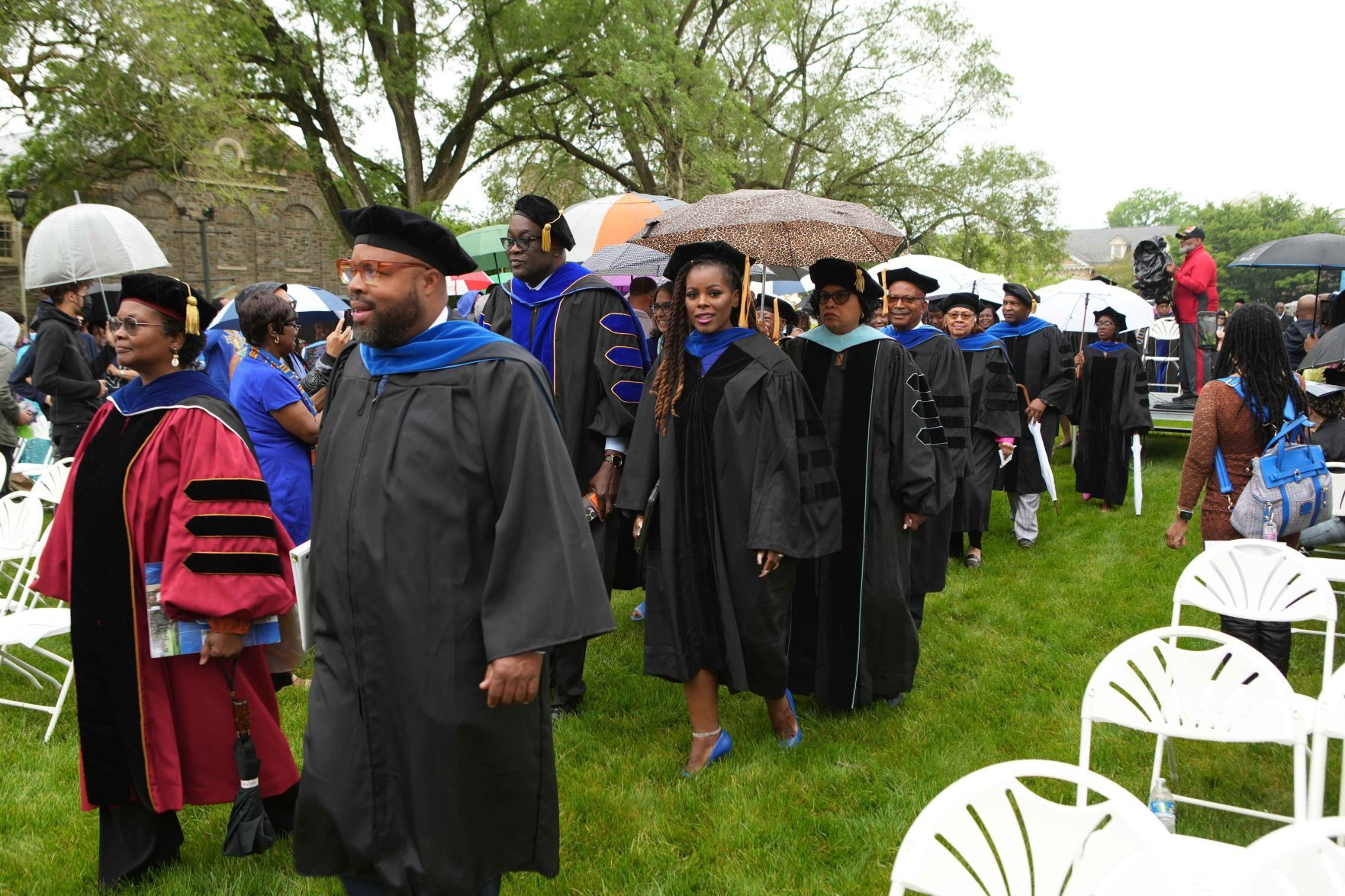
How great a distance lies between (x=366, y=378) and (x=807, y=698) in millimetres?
2886

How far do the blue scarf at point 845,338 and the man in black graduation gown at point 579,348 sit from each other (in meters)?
0.79

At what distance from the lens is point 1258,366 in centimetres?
398

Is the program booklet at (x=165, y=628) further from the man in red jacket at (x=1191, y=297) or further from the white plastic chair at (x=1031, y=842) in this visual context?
the man in red jacket at (x=1191, y=297)

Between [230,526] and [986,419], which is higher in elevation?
[230,526]

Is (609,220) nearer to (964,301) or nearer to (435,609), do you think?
(964,301)

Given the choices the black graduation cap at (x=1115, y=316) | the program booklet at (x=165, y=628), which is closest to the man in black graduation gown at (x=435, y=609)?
the program booklet at (x=165, y=628)

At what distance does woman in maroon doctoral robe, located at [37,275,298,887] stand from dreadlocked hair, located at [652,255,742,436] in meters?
1.47

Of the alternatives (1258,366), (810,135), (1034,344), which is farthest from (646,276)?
(810,135)

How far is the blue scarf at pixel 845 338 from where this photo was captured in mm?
4207

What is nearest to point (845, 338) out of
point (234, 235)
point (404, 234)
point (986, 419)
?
point (404, 234)

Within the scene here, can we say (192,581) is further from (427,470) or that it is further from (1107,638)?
(1107,638)

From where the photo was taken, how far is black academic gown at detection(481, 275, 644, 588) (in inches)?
164

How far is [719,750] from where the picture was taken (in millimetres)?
3791

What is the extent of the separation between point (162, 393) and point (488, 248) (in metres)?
9.26
